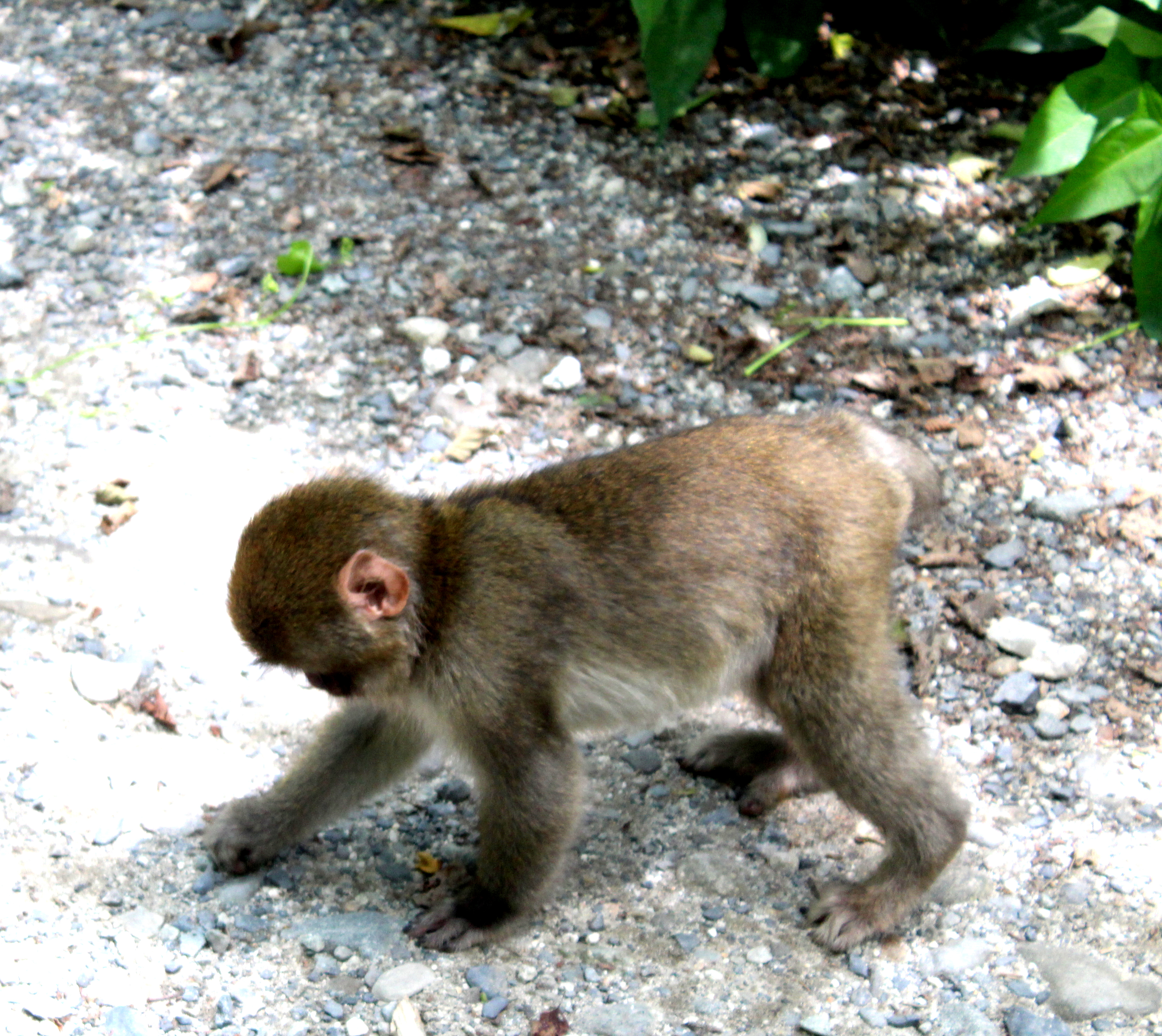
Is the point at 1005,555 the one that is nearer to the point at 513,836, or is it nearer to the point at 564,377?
the point at 564,377

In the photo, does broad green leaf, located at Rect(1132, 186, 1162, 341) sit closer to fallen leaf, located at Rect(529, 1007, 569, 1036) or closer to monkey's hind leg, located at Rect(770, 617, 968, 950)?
monkey's hind leg, located at Rect(770, 617, 968, 950)

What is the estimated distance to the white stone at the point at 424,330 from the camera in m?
6.64

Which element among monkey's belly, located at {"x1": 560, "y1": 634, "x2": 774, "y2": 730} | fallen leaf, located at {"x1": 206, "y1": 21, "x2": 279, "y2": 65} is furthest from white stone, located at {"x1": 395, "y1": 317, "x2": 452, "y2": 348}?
monkey's belly, located at {"x1": 560, "y1": 634, "x2": 774, "y2": 730}

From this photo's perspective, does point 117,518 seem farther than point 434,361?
No

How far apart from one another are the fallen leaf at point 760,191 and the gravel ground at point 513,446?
0.02 m

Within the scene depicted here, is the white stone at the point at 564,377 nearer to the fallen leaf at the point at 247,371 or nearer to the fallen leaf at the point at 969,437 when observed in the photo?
the fallen leaf at the point at 247,371

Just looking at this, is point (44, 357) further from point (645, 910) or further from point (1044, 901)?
point (1044, 901)

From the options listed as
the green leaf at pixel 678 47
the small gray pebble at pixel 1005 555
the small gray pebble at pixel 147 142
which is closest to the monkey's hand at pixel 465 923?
the small gray pebble at pixel 1005 555

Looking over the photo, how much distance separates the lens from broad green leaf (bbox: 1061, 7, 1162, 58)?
6285 mm

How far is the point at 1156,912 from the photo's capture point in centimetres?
450

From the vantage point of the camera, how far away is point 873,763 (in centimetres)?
432

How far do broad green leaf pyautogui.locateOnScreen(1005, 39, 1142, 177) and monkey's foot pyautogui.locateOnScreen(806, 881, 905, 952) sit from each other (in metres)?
3.55

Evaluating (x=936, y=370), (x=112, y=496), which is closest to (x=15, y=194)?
(x=112, y=496)

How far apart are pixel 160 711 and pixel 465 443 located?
6.42 feet
